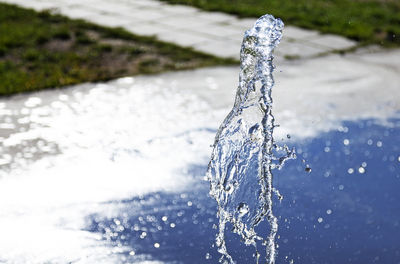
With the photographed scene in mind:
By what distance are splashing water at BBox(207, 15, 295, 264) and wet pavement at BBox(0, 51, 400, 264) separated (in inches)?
3.5

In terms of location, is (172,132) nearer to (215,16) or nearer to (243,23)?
(243,23)

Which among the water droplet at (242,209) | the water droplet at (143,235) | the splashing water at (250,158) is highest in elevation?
the splashing water at (250,158)

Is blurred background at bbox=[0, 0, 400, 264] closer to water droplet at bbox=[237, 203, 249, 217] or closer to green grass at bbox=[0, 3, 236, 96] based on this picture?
green grass at bbox=[0, 3, 236, 96]

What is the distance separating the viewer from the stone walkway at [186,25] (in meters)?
6.62

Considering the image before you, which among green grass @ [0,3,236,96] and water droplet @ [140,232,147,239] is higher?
green grass @ [0,3,236,96]

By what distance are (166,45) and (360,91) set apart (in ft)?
6.43

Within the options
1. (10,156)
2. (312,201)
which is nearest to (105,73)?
(10,156)

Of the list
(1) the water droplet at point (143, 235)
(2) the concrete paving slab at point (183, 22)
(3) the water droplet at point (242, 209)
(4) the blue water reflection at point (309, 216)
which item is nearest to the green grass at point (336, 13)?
(2) the concrete paving slab at point (183, 22)

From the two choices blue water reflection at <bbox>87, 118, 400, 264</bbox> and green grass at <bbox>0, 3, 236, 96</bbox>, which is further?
green grass at <bbox>0, 3, 236, 96</bbox>

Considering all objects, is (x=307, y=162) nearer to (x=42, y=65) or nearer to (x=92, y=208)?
(x=92, y=208)

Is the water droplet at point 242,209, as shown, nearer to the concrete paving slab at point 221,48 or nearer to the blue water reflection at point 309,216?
the blue water reflection at point 309,216

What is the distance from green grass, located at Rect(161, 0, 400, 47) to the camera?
23.2 ft

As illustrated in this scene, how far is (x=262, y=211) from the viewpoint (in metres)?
3.71

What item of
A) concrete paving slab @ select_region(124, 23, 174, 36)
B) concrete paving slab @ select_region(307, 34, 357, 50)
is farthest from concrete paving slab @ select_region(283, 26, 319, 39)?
concrete paving slab @ select_region(124, 23, 174, 36)
